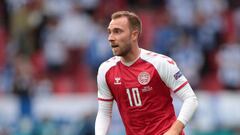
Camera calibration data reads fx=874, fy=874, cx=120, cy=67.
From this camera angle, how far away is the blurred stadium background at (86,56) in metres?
16.5

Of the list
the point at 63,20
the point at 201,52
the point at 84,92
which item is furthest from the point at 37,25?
the point at 201,52

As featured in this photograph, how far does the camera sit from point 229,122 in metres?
16.8

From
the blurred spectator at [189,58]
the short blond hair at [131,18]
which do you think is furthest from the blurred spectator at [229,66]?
the short blond hair at [131,18]

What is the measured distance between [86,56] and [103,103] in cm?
886

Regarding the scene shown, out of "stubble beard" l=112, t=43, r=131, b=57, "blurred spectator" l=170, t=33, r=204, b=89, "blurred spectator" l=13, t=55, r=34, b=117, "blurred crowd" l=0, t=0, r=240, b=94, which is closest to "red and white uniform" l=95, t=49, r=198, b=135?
"stubble beard" l=112, t=43, r=131, b=57

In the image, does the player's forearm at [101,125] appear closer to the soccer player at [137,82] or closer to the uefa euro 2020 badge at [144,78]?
the soccer player at [137,82]

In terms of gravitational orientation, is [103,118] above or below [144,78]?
below

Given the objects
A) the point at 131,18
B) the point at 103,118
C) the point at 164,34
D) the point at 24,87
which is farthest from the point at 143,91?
the point at 164,34

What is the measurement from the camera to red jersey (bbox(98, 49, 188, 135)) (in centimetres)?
862

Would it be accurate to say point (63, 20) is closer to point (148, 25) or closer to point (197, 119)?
point (148, 25)

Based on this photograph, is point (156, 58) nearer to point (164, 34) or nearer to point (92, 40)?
point (92, 40)

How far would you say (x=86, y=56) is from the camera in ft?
58.2

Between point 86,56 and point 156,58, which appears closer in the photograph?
Answer: point 156,58

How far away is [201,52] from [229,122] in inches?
65.4
